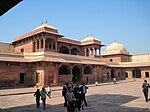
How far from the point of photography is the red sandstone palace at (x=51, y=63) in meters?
21.9

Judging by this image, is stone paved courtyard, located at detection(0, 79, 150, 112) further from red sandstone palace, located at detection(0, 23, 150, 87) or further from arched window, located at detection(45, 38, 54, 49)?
arched window, located at detection(45, 38, 54, 49)

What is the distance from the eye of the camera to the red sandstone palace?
2188 cm

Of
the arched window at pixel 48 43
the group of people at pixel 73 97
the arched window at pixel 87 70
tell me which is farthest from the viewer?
the arched window at pixel 87 70

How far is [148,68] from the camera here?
127 ft

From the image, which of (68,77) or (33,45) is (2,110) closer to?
(68,77)

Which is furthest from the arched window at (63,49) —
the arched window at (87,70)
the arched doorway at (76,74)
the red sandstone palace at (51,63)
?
the arched window at (87,70)

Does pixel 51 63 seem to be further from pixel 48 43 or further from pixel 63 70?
pixel 48 43

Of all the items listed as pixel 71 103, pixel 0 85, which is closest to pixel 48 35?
pixel 0 85

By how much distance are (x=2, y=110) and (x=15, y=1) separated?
20.4ft

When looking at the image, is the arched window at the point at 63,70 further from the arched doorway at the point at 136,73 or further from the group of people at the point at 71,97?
the arched doorway at the point at 136,73

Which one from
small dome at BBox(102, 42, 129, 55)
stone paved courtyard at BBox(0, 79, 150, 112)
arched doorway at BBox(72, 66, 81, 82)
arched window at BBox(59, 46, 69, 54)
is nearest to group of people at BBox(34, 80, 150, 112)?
stone paved courtyard at BBox(0, 79, 150, 112)

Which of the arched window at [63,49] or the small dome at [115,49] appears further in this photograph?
the small dome at [115,49]

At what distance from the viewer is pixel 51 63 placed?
22906mm

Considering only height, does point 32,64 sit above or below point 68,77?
above
